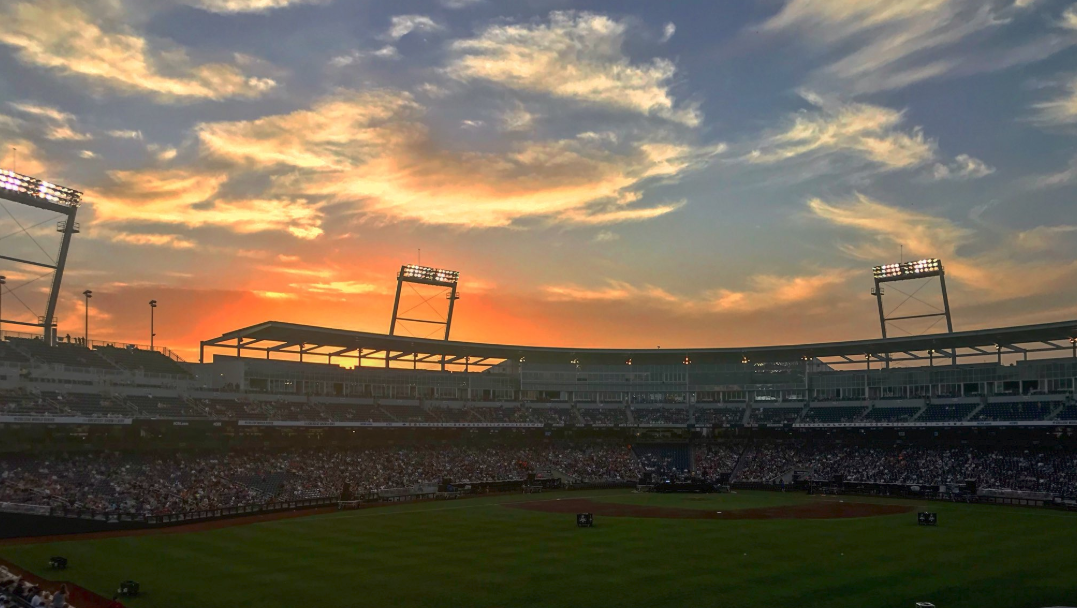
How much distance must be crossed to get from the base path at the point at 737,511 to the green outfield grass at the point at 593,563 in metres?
2.92

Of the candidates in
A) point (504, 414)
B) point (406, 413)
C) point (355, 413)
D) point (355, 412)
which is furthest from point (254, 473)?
point (504, 414)

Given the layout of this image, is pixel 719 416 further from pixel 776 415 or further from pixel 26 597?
pixel 26 597

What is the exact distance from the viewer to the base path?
55.0m

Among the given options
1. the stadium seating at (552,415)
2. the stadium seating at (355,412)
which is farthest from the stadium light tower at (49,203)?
the stadium seating at (552,415)

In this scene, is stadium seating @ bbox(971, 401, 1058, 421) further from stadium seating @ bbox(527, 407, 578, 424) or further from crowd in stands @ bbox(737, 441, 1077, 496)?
stadium seating @ bbox(527, 407, 578, 424)

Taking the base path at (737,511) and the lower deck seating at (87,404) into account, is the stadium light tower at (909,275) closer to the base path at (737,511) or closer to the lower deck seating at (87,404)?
the base path at (737,511)

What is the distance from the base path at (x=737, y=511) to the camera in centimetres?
5500

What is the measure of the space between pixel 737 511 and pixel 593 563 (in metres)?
25.8

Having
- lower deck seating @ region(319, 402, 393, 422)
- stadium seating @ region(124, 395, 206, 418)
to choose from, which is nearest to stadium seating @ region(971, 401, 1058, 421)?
lower deck seating @ region(319, 402, 393, 422)

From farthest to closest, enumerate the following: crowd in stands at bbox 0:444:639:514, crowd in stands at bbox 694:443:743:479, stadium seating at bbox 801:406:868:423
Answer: crowd in stands at bbox 694:443:743:479
stadium seating at bbox 801:406:868:423
crowd in stands at bbox 0:444:639:514

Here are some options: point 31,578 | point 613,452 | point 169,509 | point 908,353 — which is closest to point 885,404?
point 908,353

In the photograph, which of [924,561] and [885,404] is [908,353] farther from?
[924,561]

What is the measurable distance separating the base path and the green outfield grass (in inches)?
115

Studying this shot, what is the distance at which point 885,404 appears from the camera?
3435 inches
